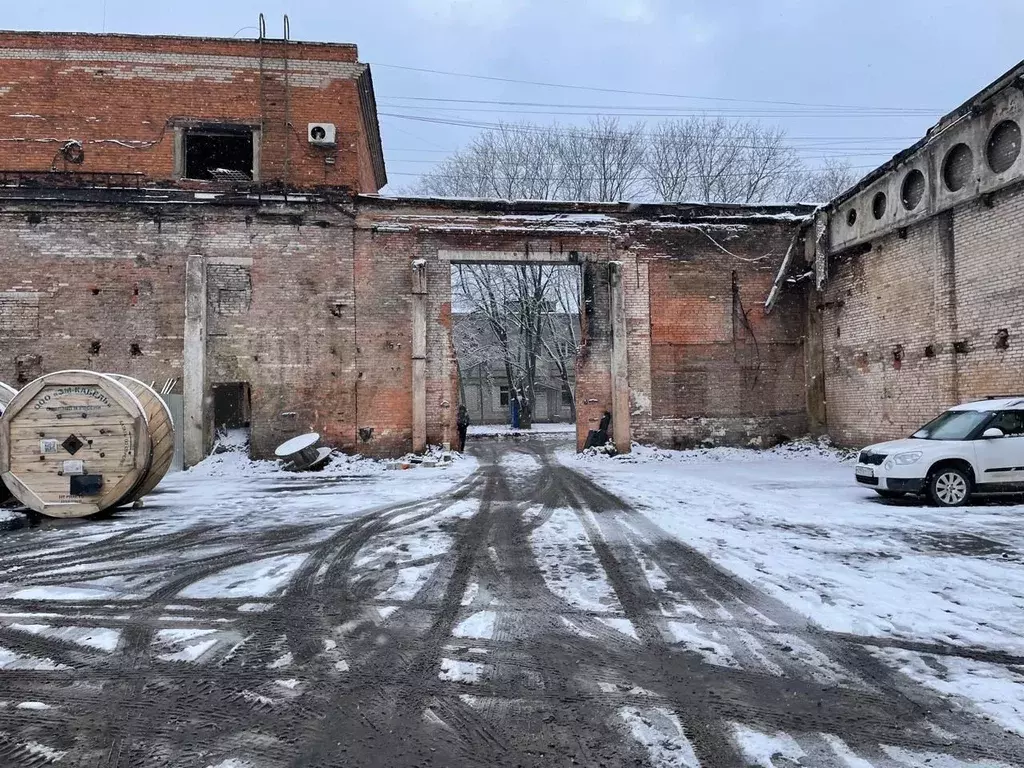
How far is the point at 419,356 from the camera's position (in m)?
15.6

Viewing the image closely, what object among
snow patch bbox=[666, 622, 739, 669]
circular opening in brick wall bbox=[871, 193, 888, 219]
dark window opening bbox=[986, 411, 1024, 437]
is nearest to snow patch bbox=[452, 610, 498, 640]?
snow patch bbox=[666, 622, 739, 669]

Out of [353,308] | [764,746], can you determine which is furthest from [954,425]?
[353,308]

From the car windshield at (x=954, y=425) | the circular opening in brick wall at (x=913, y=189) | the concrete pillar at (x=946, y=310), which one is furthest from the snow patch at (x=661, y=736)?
the circular opening in brick wall at (x=913, y=189)

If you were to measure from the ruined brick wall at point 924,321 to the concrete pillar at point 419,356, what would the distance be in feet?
34.3

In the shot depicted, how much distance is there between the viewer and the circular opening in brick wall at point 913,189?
43.1 ft

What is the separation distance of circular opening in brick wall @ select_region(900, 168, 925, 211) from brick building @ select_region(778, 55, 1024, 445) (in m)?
0.02

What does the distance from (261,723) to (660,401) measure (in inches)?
573

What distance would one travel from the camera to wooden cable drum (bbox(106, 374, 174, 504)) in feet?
29.1

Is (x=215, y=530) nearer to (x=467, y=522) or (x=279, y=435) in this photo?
(x=467, y=522)

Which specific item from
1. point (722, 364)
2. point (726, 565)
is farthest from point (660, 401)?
point (726, 565)

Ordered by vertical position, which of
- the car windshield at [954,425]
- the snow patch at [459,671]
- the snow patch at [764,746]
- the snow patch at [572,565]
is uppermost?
the car windshield at [954,425]

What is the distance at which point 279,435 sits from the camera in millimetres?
15086

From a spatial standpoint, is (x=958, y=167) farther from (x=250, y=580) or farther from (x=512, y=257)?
(x=250, y=580)

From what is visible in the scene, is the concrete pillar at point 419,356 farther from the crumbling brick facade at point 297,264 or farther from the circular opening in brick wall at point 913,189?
the circular opening in brick wall at point 913,189
